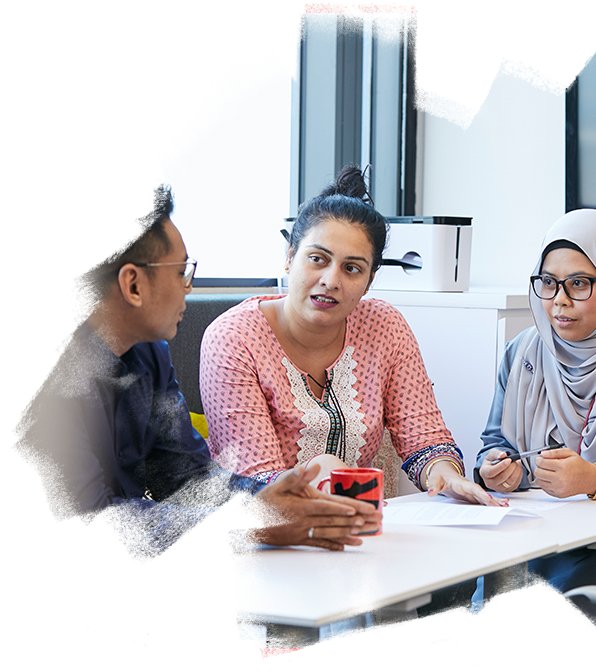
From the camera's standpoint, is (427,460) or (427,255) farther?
(427,255)

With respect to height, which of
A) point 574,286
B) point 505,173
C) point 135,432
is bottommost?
point 135,432

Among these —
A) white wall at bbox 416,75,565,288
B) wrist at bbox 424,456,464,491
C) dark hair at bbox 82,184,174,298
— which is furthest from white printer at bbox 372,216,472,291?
dark hair at bbox 82,184,174,298

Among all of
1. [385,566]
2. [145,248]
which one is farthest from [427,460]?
[145,248]

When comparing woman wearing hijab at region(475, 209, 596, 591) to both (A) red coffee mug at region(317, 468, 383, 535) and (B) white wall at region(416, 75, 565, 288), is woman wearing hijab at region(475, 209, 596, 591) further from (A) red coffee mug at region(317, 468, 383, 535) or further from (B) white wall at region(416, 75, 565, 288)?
(B) white wall at region(416, 75, 565, 288)

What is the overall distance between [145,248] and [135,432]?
319 mm

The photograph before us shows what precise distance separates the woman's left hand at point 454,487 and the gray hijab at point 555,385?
23cm

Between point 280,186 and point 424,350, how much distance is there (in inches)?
25.9

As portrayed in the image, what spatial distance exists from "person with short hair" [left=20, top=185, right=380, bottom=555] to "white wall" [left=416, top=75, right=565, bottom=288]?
2.03 m

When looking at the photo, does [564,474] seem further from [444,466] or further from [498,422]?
[498,422]

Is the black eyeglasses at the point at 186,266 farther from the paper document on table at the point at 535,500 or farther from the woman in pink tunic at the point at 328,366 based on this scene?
the paper document on table at the point at 535,500

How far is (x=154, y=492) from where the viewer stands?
1669mm

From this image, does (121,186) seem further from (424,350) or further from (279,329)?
(424,350)

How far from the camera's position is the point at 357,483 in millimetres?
1500

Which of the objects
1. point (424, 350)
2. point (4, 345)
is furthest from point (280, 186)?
point (4, 345)
